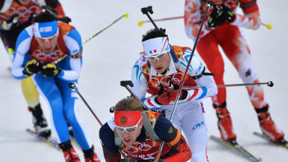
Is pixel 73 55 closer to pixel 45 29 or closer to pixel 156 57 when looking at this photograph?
pixel 45 29

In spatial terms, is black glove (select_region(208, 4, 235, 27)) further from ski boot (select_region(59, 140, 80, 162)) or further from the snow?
ski boot (select_region(59, 140, 80, 162))

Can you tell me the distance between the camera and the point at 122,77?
8.49m

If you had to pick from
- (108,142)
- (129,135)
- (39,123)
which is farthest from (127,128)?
(39,123)

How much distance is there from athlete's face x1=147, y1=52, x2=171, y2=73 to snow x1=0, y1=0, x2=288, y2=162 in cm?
177

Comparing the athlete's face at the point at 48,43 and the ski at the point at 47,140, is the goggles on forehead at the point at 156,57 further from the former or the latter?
the ski at the point at 47,140

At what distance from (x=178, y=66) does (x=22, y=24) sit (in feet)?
9.46

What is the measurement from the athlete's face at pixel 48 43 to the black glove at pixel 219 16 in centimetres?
166

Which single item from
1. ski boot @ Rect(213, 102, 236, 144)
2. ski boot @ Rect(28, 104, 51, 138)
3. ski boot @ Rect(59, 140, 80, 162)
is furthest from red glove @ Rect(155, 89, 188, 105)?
ski boot @ Rect(28, 104, 51, 138)

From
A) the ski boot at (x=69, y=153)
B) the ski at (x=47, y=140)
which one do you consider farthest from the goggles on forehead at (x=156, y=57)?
the ski at (x=47, y=140)

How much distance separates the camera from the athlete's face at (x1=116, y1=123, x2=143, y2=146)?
4066 millimetres

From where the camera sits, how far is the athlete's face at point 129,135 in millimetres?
4066

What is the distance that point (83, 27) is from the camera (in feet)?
34.7

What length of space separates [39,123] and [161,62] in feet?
9.20

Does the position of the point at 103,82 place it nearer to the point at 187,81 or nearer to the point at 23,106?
the point at 23,106
